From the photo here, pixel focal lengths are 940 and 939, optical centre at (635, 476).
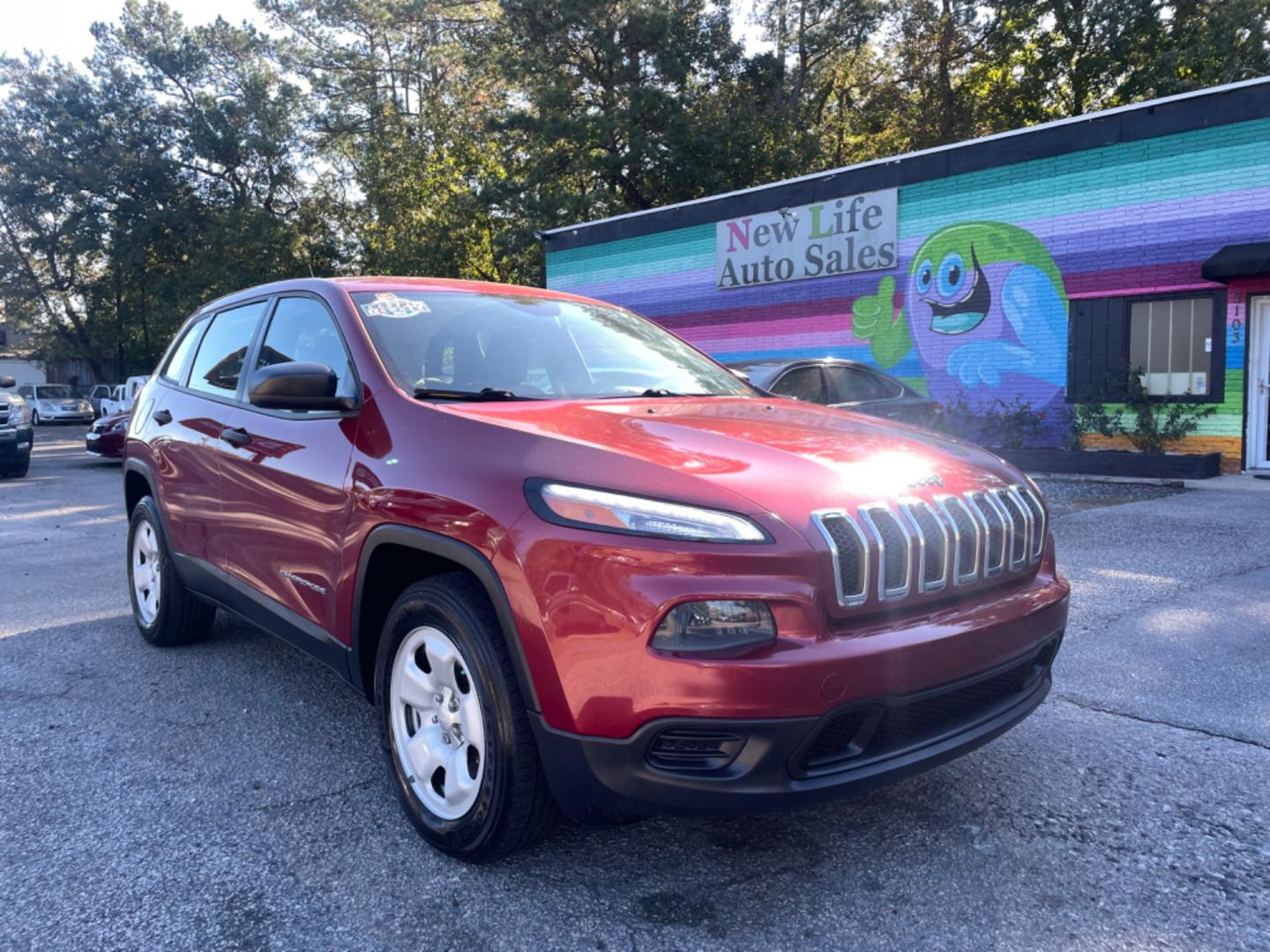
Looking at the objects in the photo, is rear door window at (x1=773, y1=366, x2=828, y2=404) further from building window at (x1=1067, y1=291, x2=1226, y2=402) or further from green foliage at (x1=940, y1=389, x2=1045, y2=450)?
building window at (x1=1067, y1=291, x2=1226, y2=402)

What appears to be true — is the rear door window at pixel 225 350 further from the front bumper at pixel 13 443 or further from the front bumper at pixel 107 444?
the front bumper at pixel 107 444

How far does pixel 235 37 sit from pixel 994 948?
39.9 metres

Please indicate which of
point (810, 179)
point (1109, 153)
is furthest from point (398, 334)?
point (810, 179)

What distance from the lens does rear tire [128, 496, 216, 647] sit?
14.7ft

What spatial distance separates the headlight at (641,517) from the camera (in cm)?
216

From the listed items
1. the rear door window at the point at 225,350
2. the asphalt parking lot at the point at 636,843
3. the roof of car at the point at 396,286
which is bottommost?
the asphalt parking lot at the point at 636,843

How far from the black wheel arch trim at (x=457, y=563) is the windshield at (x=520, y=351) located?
20.2 inches

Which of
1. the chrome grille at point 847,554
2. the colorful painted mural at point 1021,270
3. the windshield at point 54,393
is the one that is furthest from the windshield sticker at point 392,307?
the windshield at point 54,393

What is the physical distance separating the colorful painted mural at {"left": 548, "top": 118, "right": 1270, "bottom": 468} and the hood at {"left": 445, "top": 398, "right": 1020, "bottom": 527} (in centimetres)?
1028

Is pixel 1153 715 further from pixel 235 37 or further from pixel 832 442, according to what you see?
pixel 235 37

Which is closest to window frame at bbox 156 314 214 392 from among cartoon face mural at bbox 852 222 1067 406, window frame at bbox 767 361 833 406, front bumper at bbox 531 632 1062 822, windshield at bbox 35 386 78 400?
front bumper at bbox 531 632 1062 822

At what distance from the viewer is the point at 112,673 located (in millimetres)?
4316

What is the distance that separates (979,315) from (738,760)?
13215 millimetres

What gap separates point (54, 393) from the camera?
1452 inches
